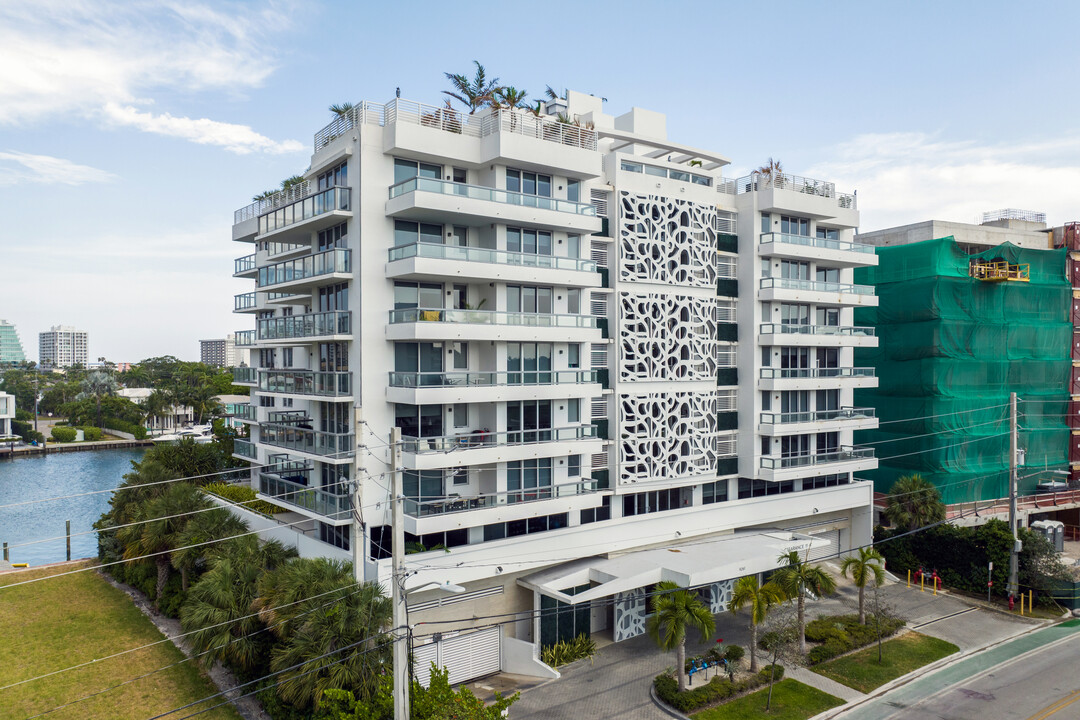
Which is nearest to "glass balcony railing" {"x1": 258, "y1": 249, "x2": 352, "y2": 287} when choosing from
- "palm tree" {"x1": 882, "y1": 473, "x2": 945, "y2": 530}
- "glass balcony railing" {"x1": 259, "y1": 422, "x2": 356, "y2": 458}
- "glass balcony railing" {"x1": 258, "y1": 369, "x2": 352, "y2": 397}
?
"glass balcony railing" {"x1": 258, "y1": 369, "x2": 352, "y2": 397}

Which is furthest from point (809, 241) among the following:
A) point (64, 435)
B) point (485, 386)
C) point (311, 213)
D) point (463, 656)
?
point (64, 435)

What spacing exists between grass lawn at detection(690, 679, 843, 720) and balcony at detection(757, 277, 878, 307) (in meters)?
18.2

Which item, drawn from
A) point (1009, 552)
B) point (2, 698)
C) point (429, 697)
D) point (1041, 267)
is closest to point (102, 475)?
point (2, 698)

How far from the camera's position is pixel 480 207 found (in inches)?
1053

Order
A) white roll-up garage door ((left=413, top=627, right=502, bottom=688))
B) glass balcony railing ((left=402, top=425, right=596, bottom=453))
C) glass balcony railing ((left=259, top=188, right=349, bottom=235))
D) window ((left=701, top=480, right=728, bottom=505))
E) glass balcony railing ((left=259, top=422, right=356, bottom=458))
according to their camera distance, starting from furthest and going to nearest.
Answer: window ((left=701, top=480, right=728, bottom=505)) → glass balcony railing ((left=259, top=422, right=356, bottom=458)) → glass balcony railing ((left=259, top=188, right=349, bottom=235)) → glass balcony railing ((left=402, top=425, right=596, bottom=453)) → white roll-up garage door ((left=413, top=627, right=502, bottom=688))

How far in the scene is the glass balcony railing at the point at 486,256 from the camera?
25.8 meters

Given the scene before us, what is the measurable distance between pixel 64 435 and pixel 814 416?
101733mm

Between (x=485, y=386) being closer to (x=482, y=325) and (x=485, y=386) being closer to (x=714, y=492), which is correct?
(x=482, y=325)

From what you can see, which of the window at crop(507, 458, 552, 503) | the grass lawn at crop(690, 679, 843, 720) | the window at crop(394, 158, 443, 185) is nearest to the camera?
the grass lawn at crop(690, 679, 843, 720)

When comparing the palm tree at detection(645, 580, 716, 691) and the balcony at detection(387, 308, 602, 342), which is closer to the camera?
the palm tree at detection(645, 580, 716, 691)

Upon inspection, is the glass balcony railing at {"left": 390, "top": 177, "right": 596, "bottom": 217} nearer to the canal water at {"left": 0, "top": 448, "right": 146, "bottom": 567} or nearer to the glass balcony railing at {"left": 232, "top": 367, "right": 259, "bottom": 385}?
the glass balcony railing at {"left": 232, "top": 367, "right": 259, "bottom": 385}

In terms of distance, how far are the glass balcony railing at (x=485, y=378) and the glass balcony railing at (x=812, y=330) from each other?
36.0 ft

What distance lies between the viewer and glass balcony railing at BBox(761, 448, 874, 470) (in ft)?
116

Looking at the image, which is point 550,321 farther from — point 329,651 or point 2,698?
point 2,698
